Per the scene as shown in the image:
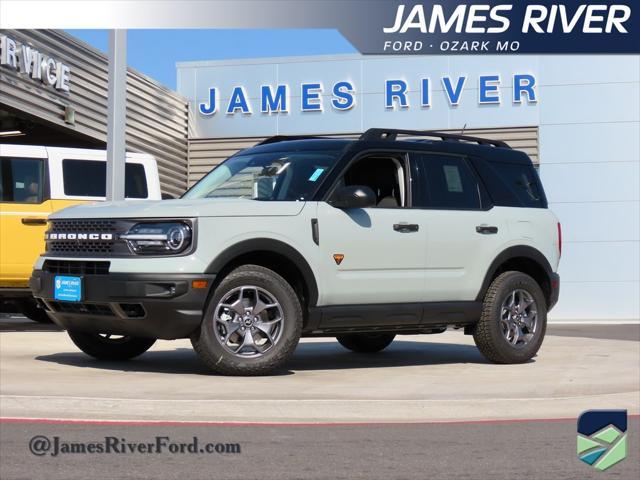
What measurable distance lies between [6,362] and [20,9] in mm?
3460

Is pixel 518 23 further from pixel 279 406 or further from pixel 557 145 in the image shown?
pixel 557 145

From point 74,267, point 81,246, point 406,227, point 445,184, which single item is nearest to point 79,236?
point 81,246

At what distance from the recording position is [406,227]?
329 inches

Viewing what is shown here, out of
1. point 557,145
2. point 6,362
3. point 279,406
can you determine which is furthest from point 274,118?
point 279,406

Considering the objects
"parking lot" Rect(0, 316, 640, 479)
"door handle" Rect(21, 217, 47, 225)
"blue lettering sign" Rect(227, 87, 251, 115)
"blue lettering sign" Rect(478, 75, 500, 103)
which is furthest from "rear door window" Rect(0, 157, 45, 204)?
"blue lettering sign" Rect(478, 75, 500, 103)

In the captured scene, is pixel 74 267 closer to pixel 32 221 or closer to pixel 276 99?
pixel 32 221

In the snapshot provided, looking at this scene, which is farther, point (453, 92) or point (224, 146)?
point (224, 146)

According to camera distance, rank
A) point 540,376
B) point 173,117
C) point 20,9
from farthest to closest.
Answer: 1. point 173,117
2. point 20,9
3. point 540,376

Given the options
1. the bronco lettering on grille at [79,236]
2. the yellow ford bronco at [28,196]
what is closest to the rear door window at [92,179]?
the yellow ford bronco at [28,196]

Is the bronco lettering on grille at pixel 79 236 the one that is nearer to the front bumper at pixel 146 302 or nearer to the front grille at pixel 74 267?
the front grille at pixel 74 267

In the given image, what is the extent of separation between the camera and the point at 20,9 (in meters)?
9.66

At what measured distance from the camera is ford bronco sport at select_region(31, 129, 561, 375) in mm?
7359

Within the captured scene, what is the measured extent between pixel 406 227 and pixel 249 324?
165 centimetres

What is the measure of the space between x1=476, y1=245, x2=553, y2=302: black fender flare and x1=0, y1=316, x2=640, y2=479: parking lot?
703mm
